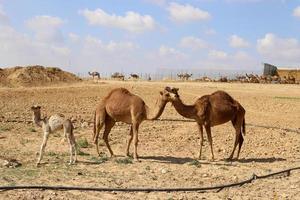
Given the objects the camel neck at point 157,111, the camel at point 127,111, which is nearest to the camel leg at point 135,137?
the camel at point 127,111

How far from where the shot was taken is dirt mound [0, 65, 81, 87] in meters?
46.5

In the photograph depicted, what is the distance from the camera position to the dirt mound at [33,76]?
46531 millimetres

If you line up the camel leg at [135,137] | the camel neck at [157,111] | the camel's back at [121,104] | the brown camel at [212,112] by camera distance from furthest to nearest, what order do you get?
the brown camel at [212,112], the camel's back at [121,104], the camel neck at [157,111], the camel leg at [135,137]

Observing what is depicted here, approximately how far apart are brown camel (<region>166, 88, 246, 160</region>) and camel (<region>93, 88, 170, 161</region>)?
0.54 meters

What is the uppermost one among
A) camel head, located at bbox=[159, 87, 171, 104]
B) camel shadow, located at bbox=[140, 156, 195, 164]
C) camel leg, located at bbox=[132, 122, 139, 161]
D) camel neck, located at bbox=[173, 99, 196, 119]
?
camel head, located at bbox=[159, 87, 171, 104]

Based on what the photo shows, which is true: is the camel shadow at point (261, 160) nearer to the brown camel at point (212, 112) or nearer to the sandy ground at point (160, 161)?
the sandy ground at point (160, 161)

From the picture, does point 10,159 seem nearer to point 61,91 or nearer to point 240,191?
point 240,191

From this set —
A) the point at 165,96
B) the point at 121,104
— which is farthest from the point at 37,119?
the point at 165,96

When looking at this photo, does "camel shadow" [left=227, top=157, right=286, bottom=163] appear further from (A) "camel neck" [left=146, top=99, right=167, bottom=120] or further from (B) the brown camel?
(A) "camel neck" [left=146, top=99, right=167, bottom=120]

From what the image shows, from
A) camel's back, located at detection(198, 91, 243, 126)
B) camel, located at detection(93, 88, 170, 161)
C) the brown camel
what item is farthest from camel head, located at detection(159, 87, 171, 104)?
camel's back, located at detection(198, 91, 243, 126)

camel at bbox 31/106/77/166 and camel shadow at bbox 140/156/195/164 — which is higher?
camel at bbox 31/106/77/166

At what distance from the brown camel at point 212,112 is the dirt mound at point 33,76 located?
33.1 meters

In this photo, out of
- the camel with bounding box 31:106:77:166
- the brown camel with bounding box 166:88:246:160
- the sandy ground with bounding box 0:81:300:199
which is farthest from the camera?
the brown camel with bounding box 166:88:246:160

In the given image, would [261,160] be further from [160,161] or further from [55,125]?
[55,125]
